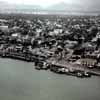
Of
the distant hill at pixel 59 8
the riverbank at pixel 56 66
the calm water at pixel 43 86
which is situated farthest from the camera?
the distant hill at pixel 59 8

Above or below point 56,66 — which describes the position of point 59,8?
above

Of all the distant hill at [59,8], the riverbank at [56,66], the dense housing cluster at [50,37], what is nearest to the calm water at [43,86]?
the riverbank at [56,66]

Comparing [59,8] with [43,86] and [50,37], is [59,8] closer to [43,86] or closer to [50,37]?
[50,37]

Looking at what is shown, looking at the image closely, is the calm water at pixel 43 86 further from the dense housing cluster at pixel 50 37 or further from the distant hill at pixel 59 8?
the distant hill at pixel 59 8


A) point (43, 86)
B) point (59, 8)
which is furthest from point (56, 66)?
point (59, 8)

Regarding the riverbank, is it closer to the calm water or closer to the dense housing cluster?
the dense housing cluster

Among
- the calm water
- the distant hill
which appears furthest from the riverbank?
the distant hill

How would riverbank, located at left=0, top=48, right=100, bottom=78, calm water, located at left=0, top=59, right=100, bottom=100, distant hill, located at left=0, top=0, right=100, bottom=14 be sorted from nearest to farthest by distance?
calm water, located at left=0, top=59, right=100, bottom=100, riverbank, located at left=0, top=48, right=100, bottom=78, distant hill, located at left=0, top=0, right=100, bottom=14
